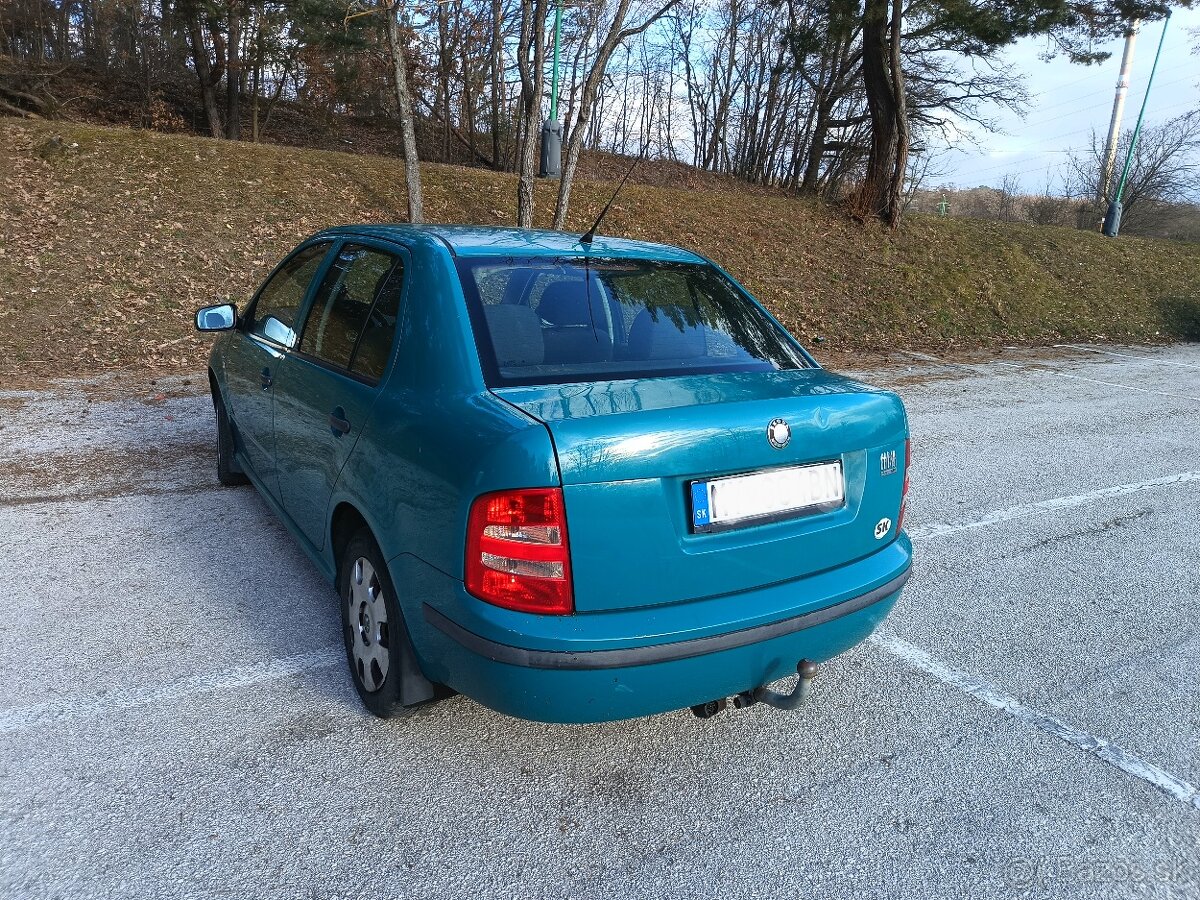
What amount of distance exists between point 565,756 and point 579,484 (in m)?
1.07

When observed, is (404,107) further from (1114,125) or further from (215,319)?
(1114,125)

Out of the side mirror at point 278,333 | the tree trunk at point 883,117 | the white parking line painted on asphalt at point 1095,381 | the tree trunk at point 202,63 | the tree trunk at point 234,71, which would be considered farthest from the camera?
the tree trunk at point 883,117

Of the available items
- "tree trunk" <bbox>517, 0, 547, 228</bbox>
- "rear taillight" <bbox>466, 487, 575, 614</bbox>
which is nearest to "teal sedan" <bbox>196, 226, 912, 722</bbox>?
"rear taillight" <bbox>466, 487, 575, 614</bbox>

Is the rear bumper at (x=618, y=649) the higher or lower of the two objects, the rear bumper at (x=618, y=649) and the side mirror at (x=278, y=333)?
the lower

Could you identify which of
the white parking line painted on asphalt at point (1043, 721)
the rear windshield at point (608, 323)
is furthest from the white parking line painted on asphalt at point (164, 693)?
the white parking line painted on asphalt at point (1043, 721)

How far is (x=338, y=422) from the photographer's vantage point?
2.91 meters

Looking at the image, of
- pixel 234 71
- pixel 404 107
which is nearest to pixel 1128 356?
pixel 404 107

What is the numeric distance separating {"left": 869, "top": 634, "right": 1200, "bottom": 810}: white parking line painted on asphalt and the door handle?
7.58 feet

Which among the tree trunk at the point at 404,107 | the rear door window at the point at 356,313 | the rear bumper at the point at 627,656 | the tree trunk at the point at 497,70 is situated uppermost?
the tree trunk at the point at 497,70

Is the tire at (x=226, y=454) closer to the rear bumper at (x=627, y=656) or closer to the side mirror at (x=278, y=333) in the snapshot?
the side mirror at (x=278, y=333)

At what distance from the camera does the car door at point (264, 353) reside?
372 cm

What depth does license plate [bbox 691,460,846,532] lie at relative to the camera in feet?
7.41

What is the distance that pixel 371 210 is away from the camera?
1319cm

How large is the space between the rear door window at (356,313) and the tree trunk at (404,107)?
7954 millimetres
